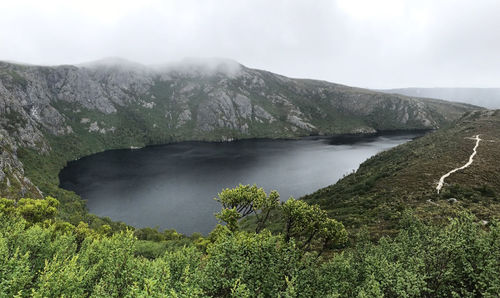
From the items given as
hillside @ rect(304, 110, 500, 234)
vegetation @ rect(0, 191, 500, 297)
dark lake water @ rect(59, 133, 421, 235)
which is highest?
vegetation @ rect(0, 191, 500, 297)

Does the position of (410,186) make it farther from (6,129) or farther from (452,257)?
(6,129)

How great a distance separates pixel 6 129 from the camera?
639 ft

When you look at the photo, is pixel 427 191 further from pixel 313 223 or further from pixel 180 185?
pixel 180 185

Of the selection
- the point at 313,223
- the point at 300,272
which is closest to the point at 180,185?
the point at 313,223

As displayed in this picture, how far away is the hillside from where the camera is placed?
48.9 m

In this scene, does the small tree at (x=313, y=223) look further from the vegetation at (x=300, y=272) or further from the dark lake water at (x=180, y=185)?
the dark lake water at (x=180, y=185)

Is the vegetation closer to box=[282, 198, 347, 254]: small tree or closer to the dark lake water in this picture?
box=[282, 198, 347, 254]: small tree

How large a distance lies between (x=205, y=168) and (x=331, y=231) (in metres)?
159

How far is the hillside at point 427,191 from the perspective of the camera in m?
48.9

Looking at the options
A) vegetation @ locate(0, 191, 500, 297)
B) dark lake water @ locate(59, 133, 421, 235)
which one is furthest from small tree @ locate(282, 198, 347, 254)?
dark lake water @ locate(59, 133, 421, 235)

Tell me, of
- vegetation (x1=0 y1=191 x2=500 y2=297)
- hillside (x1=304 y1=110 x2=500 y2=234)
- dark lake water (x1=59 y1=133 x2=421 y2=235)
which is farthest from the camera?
dark lake water (x1=59 y1=133 x2=421 y2=235)

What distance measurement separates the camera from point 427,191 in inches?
2366

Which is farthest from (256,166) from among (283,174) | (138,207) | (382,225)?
(382,225)

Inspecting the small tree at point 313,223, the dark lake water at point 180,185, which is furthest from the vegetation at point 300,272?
the dark lake water at point 180,185
